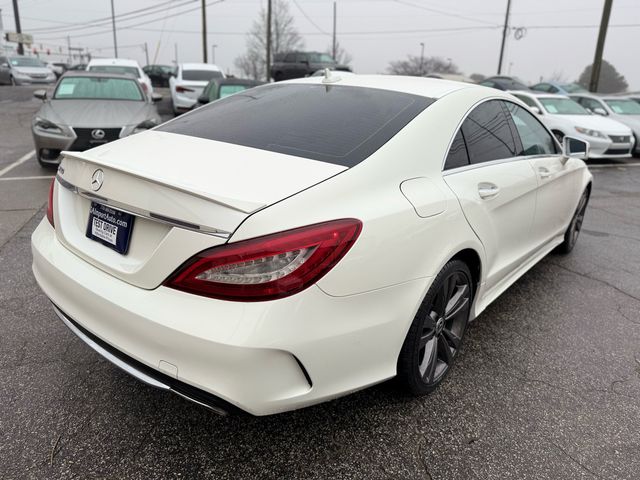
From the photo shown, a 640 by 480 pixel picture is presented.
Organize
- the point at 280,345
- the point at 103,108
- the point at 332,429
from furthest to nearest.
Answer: the point at 103,108
the point at 332,429
the point at 280,345

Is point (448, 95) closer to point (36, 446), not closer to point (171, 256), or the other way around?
point (171, 256)

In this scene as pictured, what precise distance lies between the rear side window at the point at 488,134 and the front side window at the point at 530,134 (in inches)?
6.4

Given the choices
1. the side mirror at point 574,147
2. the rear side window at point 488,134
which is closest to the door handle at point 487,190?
the rear side window at point 488,134

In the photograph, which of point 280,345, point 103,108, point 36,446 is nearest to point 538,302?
point 280,345

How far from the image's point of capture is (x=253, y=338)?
1609 millimetres

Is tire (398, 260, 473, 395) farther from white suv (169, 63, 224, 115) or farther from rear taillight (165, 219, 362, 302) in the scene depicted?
white suv (169, 63, 224, 115)

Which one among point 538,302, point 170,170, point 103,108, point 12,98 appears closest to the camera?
point 170,170

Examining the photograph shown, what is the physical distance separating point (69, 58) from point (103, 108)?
263ft

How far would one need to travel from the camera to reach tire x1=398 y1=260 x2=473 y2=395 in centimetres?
214

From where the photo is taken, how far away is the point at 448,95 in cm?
262

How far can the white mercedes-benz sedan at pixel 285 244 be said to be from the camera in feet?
5.41

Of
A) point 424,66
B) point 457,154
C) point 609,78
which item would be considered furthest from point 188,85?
point 609,78

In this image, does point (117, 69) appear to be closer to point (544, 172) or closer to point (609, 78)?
→ point (544, 172)

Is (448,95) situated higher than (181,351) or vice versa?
(448,95)
